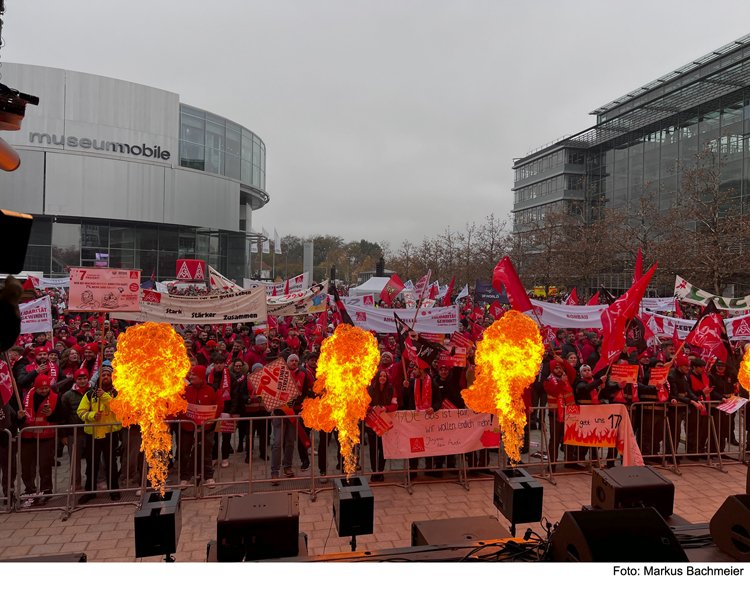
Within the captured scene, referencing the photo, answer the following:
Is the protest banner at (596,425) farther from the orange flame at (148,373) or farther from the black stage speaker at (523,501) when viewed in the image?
the orange flame at (148,373)

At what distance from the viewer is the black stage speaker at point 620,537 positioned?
378 cm

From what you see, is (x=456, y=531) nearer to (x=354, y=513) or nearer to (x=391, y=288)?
(x=354, y=513)

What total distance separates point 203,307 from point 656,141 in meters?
50.6

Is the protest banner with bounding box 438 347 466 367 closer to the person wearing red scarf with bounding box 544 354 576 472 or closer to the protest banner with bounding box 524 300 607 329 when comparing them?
the person wearing red scarf with bounding box 544 354 576 472

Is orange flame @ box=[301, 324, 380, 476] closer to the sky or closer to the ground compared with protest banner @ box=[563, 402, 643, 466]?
closer to the sky

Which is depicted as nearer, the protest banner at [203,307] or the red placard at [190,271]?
the protest banner at [203,307]

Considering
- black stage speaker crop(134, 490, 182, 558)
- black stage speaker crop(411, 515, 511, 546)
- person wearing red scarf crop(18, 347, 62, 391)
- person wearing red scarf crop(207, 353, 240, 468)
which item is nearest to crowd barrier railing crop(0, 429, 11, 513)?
person wearing red scarf crop(18, 347, 62, 391)

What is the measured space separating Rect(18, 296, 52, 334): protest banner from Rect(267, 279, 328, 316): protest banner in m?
5.22

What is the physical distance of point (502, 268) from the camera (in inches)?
340

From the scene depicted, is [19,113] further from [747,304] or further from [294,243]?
[294,243]

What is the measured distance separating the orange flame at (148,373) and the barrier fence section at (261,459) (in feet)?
5.76

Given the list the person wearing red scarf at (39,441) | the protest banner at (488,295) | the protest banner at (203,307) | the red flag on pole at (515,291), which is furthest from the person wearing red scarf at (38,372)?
the protest banner at (488,295)

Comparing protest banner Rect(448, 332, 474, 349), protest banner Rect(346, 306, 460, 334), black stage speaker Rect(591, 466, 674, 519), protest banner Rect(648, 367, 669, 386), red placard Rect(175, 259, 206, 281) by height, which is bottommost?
black stage speaker Rect(591, 466, 674, 519)

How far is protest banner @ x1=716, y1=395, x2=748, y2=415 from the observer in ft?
28.6
